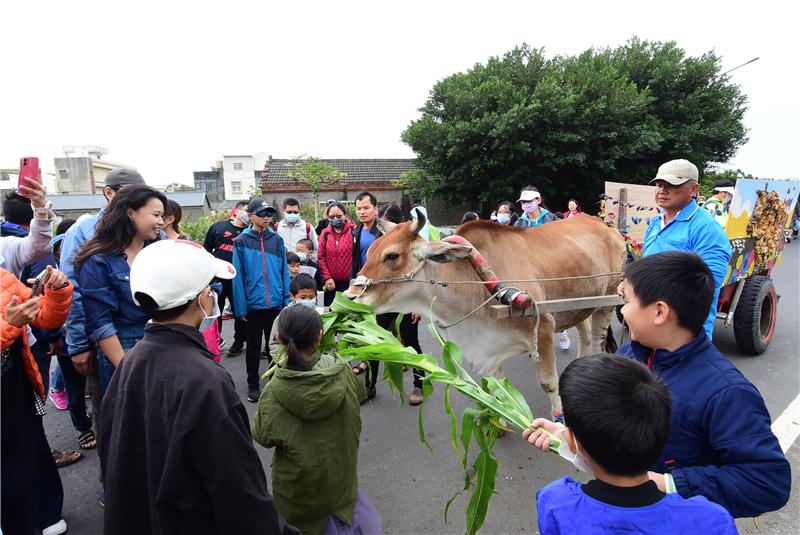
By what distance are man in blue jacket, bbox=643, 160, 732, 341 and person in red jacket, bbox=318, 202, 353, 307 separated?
3474mm

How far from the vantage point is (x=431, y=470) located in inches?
136

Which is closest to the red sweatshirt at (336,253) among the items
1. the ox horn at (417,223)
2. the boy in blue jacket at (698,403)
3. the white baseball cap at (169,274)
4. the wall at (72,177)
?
the ox horn at (417,223)

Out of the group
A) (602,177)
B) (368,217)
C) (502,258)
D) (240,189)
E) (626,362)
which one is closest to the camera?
(626,362)

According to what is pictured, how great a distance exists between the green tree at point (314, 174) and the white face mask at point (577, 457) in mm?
20183

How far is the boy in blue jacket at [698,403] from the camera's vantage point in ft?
4.39

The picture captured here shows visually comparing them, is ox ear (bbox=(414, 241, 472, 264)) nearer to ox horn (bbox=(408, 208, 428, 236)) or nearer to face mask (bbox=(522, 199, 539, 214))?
ox horn (bbox=(408, 208, 428, 236))

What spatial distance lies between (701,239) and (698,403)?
75.5 inches

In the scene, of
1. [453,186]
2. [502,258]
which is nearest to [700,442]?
[502,258]

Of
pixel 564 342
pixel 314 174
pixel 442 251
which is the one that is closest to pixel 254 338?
pixel 442 251

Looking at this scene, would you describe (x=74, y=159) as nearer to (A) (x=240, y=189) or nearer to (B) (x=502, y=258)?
(A) (x=240, y=189)

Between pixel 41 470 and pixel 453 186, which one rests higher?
pixel 453 186

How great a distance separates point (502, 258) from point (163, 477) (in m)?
3.00

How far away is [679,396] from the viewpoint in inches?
59.0

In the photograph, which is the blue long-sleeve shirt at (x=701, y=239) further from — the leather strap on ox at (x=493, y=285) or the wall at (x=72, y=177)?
the wall at (x=72, y=177)
